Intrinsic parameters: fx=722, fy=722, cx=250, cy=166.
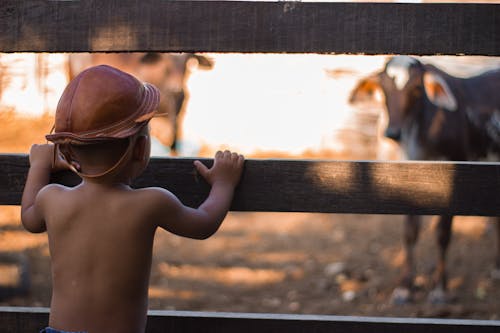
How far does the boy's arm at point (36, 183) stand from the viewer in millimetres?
1883

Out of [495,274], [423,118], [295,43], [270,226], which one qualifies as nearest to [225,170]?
[295,43]

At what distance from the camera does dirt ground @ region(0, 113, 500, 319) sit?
5223 mm

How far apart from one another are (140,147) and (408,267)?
14.0 ft

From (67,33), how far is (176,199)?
54 centimetres

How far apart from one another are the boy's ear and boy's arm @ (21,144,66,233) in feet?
0.98

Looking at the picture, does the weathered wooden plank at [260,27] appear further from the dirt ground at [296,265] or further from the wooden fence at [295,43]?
the dirt ground at [296,265]

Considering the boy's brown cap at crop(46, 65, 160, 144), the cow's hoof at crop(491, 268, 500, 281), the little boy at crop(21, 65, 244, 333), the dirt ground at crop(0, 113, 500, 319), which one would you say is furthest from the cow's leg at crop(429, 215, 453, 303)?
the boy's brown cap at crop(46, 65, 160, 144)

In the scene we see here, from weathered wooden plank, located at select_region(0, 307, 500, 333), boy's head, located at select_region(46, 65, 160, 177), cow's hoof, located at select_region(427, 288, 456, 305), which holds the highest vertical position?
boy's head, located at select_region(46, 65, 160, 177)

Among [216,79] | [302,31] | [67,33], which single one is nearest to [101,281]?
[67,33]

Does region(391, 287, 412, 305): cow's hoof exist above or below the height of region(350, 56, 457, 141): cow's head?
below

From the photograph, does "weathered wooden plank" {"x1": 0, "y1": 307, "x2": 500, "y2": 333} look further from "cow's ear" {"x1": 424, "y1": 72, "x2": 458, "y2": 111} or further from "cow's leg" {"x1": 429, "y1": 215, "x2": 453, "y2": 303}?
"cow's ear" {"x1": 424, "y1": 72, "x2": 458, "y2": 111}

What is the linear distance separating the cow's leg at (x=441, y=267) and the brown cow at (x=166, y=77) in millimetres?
4057

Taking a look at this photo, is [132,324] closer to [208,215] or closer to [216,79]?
[208,215]

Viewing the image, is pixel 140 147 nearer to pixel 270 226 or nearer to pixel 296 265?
pixel 296 265
